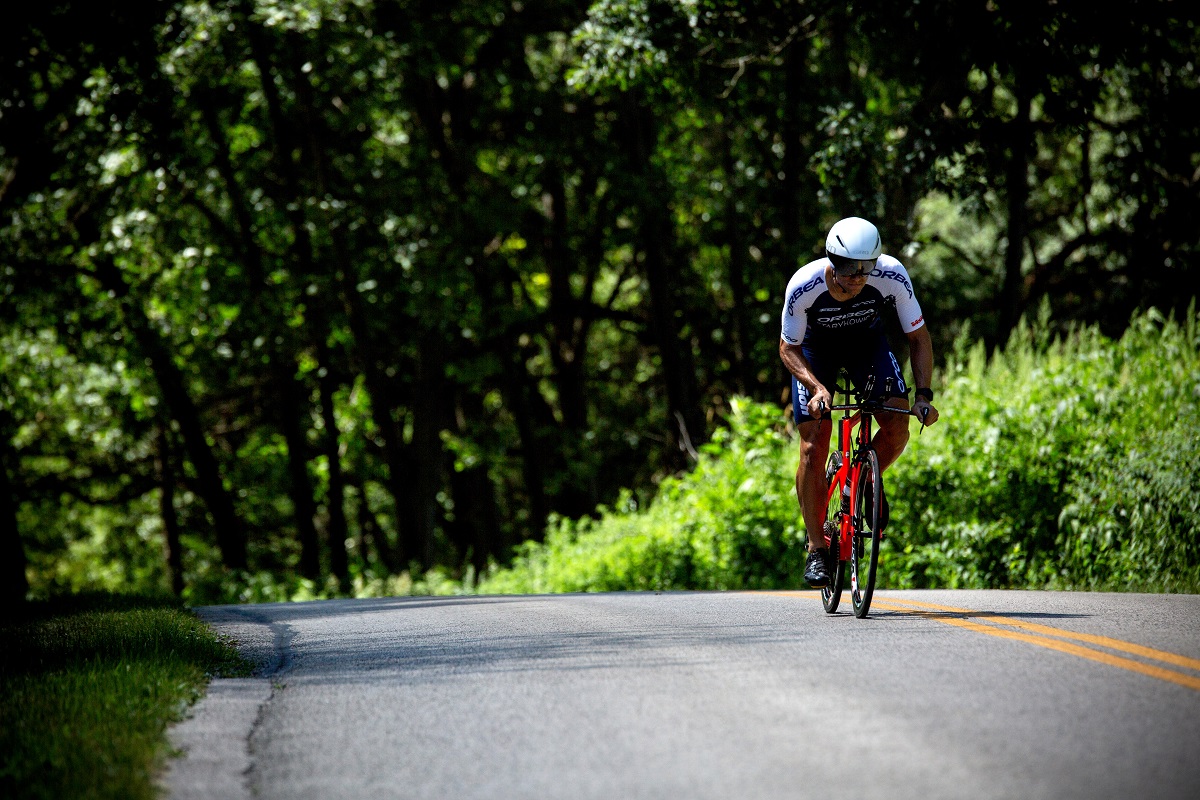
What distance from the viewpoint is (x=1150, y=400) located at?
36.4 ft

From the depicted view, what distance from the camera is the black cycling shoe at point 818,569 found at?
781 cm

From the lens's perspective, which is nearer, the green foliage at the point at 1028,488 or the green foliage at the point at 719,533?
the green foliage at the point at 1028,488

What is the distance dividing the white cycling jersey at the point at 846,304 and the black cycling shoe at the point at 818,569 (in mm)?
1313

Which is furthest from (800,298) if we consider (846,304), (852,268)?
(852,268)

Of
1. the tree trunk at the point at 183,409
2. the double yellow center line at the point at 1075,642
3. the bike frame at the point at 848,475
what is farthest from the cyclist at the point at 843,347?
the tree trunk at the point at 183,409

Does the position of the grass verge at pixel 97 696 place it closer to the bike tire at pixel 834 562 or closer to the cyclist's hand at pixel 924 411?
the bike tire at pixel 834 562

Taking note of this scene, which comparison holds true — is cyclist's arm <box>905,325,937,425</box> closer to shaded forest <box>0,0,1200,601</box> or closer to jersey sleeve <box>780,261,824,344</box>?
jersey sleeve <box>780,261,824,344</box>

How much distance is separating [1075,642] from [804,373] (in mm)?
2138

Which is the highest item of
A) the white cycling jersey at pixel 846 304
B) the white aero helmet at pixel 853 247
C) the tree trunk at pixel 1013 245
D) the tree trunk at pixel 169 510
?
the tree trunk at pixel 1013 245

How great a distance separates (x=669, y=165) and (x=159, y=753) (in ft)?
65.3

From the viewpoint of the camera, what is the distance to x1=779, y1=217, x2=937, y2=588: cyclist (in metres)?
7.29

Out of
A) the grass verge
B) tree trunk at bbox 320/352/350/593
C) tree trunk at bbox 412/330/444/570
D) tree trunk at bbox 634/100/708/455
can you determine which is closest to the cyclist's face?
the grass verge

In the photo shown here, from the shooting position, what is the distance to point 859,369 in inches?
304

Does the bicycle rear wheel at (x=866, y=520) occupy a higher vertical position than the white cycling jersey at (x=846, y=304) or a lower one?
lower
